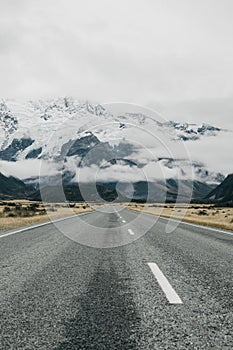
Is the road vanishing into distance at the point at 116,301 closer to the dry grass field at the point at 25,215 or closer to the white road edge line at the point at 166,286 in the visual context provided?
the white road edge line at the point at 166,286

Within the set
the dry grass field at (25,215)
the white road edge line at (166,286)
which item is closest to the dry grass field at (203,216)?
the dry grass field at (25,215)

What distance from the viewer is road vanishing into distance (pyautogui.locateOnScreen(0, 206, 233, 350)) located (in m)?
3.60

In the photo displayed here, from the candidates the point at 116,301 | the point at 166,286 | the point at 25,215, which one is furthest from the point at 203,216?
the point at 116,301

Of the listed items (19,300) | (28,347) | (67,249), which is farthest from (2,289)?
(67,249)

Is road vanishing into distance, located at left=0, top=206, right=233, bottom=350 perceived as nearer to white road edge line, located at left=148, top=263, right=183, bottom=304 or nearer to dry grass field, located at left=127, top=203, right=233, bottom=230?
white road edge line, located at left=148, top=263, right=183, bottom=304

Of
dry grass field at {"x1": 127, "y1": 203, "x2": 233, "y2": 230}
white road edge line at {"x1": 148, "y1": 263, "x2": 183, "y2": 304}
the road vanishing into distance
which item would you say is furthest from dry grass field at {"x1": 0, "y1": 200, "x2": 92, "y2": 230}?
white road edge line at {"x1": 148, "y1": 263, "x2": 183, "y2": 304}

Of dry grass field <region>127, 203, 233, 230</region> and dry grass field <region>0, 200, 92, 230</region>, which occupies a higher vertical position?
dry grass field <region>127, 203, 233, 230</region>

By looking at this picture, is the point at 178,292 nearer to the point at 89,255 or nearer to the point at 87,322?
the point at 87,322

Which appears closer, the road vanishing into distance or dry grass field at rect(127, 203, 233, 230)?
the road vanishing into distance

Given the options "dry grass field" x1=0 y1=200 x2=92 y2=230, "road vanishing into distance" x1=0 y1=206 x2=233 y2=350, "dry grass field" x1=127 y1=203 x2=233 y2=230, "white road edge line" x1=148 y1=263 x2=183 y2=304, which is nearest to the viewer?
"road vanishing into distance" x1=0 y1=206 x2=233 y2=350

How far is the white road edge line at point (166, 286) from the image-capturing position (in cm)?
508

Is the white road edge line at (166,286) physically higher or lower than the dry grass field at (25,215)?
lower

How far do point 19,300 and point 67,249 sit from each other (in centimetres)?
551

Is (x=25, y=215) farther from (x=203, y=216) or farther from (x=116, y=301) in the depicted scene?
(x=116, y=301)
